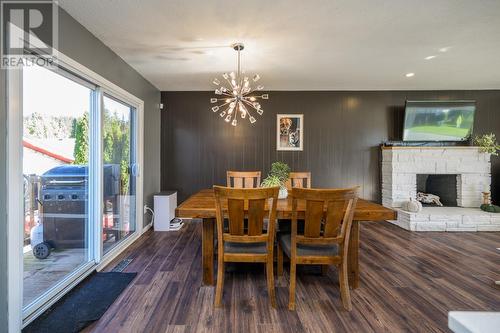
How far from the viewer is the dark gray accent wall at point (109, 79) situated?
156cm

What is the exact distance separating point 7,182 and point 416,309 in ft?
10.6

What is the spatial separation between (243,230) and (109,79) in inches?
98.6

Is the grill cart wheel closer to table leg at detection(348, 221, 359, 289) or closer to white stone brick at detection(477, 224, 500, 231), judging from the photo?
table leg at detection(348, 221, 359, 289)

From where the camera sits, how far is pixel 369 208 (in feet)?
7.22

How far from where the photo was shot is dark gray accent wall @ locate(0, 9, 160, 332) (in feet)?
5.11

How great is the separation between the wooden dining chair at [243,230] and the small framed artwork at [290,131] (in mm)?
2942

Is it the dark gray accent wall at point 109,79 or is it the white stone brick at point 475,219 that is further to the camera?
the white stone brick at point 475,219

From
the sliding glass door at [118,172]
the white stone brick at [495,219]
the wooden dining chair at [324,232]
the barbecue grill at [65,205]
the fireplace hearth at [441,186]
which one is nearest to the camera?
the wooden dining chair at [324,232]

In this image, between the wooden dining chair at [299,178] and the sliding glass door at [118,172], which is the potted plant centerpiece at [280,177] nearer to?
the wooden dining chair at [299,178]

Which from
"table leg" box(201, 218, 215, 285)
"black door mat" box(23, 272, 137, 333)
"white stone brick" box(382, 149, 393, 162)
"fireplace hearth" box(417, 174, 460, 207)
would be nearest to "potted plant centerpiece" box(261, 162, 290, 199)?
"table leg" box(201, 218, 215, 285)

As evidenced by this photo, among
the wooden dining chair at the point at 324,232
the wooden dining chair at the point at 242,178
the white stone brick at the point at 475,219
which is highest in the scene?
the wooden dining chair at the point at 242,178

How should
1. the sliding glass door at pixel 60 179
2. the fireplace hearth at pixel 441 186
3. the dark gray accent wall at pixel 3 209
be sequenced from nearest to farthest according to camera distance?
the dark gray accent wall at pixel 3 209 → the sliding glass door at pixel 60 179 → the fireplace hearth at pixel 441 186

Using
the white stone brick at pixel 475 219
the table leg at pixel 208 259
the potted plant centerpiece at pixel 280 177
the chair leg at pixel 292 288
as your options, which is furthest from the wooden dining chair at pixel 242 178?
the white stone brick at pixel 475 219

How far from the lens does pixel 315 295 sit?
2135 millimetres
